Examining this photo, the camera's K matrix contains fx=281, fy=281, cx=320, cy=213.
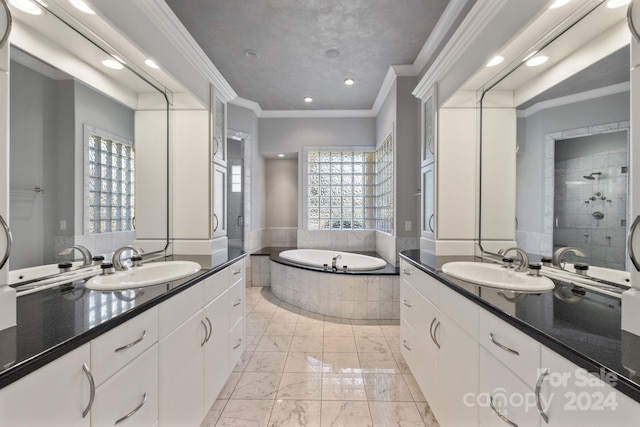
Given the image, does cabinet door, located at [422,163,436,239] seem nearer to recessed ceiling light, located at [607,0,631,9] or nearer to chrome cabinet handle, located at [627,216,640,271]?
recessed ceiling light, located at [607,0,631,9]

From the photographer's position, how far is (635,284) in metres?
0.80

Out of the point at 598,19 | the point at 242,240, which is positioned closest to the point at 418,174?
the point at 598,19

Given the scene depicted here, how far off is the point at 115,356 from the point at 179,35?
6.12 feet

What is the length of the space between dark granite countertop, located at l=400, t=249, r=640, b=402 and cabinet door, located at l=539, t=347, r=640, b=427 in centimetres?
3

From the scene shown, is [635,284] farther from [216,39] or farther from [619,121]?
[216,39]

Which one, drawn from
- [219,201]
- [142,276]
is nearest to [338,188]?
[219,201]

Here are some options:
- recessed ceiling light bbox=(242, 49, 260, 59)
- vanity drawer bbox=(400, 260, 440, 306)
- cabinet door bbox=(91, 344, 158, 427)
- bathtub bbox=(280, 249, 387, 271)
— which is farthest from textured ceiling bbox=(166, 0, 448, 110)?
cabinet door bbox=(91, 344, 158, 427)

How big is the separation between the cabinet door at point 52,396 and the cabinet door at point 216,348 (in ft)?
2.58

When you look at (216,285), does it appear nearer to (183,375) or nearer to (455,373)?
Result: (183,375)

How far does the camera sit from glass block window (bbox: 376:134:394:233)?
3.73 meters

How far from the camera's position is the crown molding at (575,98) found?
1117 mm

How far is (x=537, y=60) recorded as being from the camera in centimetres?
156

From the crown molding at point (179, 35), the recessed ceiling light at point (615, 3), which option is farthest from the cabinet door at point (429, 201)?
the crown molding at point (179, 35)

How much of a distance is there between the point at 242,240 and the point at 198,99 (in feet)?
8.87
